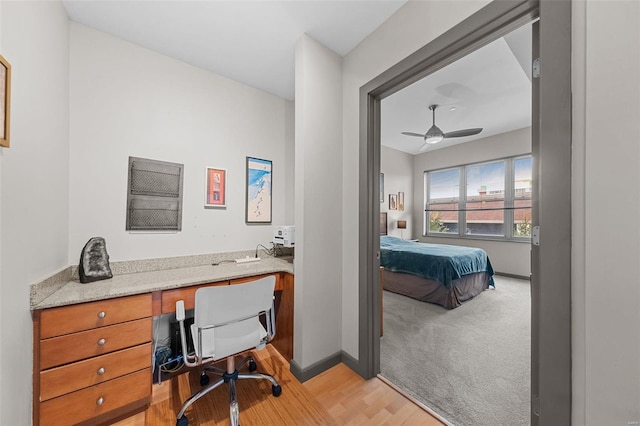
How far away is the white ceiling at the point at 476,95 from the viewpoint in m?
2.41

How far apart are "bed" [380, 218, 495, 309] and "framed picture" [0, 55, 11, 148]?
3.91 meters

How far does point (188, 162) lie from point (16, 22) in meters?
1.19

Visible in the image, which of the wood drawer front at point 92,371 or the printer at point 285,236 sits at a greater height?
the printer at point 285,236

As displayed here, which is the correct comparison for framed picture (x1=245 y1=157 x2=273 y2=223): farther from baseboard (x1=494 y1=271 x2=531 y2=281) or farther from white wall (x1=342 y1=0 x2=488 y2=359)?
baseboard (x1=494 y1=271 x2=531 y2=281)

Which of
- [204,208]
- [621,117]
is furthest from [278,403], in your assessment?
[621,117]

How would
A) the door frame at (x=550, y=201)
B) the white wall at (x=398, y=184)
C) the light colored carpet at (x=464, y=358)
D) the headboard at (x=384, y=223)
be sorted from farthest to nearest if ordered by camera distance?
the white wall at (x=398, y=184) → the headboard at (x=384, y=223) → the light colored carpet at (x=464, y=358) → the door frame at (x=550, y=201)

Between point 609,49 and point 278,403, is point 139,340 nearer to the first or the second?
point 278,403

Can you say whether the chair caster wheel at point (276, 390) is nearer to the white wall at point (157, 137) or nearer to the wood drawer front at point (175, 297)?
the wood drawer front at point (175, 297)

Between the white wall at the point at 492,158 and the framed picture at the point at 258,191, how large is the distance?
488 centimetres

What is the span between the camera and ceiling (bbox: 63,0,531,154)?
1634 millimetres

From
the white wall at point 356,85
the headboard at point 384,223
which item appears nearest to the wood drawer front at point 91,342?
the white wall at point 356,85

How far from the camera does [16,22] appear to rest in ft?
3.70

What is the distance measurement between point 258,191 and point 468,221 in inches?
201

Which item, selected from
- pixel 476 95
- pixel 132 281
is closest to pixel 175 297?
pixel 132 281
